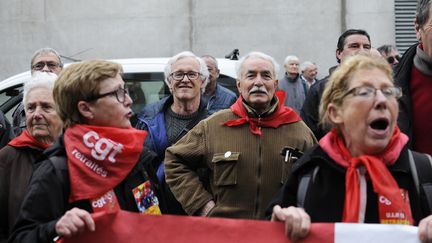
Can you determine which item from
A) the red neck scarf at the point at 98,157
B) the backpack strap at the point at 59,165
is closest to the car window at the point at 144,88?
the red neck scarf at the point at 98,157

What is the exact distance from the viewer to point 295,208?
11.8 feet

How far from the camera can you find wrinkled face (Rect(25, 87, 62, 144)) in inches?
194

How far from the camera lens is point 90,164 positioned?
13.1 ft

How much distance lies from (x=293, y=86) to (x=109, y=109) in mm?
9137

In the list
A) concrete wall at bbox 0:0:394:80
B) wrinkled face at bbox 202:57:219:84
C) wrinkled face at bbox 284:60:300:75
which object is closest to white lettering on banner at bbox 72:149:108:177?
wrinkled face at bbox 202:57:219:84

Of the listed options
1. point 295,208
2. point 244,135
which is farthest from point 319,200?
point 244,135

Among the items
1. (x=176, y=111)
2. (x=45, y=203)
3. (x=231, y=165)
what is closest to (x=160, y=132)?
(x=176, y=111)

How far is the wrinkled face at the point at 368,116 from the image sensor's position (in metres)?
3.62

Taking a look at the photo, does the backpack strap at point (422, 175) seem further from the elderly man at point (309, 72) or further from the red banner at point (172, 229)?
the elderly man at point (309, 72)

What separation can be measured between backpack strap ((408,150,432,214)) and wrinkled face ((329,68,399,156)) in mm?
147

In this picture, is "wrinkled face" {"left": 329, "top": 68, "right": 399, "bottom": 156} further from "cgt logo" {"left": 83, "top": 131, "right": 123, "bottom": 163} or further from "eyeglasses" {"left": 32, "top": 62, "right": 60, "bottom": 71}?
"eyeglasses" {"left": 32, "top": 62, "right": 60, "bottom": 71}

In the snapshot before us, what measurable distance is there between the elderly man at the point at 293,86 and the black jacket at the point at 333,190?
8.21 meters

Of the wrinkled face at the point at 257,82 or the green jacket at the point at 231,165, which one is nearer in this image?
the green jacket at the point at 231,165

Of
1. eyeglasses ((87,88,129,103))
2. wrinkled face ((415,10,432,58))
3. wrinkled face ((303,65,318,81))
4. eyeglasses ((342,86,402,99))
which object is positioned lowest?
wrinkled face ((303,65,318,81))
